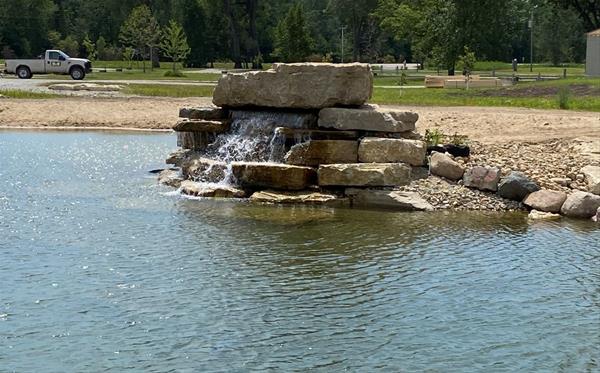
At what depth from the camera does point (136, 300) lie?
1109cm

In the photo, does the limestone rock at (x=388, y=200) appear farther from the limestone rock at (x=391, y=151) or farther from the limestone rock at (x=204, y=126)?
the limestone rock at (x=204, y=126)

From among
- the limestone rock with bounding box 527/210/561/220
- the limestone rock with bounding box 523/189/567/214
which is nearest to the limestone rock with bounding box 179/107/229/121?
the limestone rock with bounding box 523/189/567/214

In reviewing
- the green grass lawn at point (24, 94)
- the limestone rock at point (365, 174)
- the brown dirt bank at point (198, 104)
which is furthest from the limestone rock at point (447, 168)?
the green grass lawn at point (24, 94)

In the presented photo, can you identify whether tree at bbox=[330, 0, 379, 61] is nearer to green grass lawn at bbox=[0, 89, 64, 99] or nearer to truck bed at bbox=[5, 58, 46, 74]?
truck bed at bbox=[5, 58, 46, 74]

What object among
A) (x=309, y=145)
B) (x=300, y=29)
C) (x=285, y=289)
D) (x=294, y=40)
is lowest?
(x=285, y=289)

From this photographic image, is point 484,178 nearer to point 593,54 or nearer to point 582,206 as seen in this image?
point 582,206

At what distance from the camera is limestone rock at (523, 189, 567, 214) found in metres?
17.4

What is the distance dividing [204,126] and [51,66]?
4054 centimetres

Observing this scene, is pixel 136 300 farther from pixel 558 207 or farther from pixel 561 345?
pixel 558 207

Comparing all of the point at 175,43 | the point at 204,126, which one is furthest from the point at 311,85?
the point at 175,43

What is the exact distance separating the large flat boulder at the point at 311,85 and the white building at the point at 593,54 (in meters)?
40.2

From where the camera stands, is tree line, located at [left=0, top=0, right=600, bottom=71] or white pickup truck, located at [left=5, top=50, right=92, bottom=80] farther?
tree line, located at [left=0, top=0, right=600, bottom=71]

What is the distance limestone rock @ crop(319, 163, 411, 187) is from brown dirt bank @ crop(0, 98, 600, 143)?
180 inches

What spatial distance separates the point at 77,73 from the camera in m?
57.5
